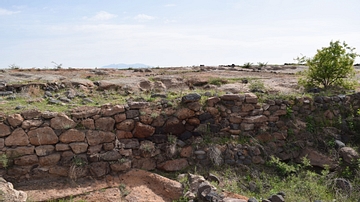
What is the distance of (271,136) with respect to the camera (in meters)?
7.09

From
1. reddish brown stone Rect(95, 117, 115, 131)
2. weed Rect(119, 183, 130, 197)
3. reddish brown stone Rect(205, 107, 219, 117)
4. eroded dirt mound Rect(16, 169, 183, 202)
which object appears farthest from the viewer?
reddish brown stone Rect(205, 107, 219, 117)

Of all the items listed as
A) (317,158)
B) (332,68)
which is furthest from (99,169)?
(332,68)

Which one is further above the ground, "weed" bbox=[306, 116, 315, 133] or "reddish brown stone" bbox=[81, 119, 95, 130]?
"reddish brown stone" bbox=[81, 119, 95, 130]

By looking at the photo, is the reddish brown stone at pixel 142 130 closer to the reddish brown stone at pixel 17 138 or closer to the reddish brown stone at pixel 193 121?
the reddish brown stone at pixel 193 121

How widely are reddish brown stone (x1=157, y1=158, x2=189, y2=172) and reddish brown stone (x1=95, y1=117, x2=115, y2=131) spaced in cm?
122

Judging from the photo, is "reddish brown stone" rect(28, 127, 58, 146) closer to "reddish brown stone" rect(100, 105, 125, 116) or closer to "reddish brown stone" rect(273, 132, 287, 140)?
"reddish brown stone" rect(100, 105, 125, 116)

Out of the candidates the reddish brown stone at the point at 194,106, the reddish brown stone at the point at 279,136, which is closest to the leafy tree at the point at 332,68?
the reddish brown stone at the point at 279,136

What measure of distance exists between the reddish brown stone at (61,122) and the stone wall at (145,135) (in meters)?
0.02

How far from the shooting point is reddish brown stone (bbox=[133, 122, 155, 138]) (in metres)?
6.41

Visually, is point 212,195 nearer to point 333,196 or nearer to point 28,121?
point 333,196

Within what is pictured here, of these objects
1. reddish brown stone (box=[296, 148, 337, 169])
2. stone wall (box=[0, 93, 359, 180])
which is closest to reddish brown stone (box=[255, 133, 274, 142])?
stone wall (box=[0, 93, 359, 180])

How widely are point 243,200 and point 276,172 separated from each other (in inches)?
75.7

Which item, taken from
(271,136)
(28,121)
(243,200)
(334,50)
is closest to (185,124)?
(271,136)

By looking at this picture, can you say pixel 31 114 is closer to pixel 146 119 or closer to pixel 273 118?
pixel 146 119
